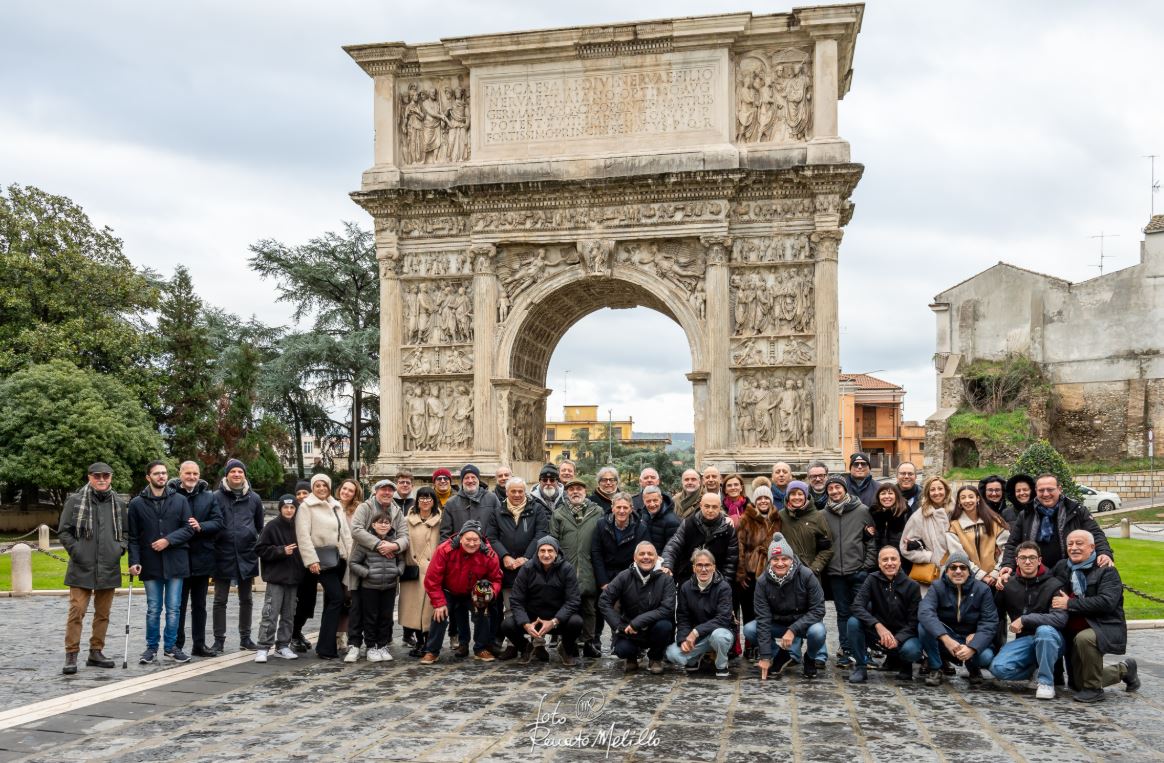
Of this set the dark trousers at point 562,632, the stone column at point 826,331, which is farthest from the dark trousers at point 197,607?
the stone column at point 826,331

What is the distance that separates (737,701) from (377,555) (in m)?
3.75

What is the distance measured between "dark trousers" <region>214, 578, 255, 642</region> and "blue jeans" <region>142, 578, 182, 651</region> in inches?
17.4

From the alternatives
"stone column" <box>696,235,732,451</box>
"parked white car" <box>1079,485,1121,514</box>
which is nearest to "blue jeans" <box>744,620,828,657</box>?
"stone column" <box>696,235,732,451</box>

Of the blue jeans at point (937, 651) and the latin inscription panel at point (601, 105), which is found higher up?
the latin inscription panel at point (601, 105)

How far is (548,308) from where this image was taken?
2005cm

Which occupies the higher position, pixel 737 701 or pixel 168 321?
pixel 168 321

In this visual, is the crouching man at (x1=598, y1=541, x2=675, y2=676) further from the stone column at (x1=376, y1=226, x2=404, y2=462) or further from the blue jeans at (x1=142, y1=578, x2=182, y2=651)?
the stone column at (x1=376, y1=226, x2=404, y2=462)

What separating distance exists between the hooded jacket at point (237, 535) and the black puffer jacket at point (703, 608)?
13.4ft

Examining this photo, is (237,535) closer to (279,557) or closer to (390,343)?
(279,557)

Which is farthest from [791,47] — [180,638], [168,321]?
[168,321]

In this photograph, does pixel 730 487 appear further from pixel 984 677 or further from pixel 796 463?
pixel 796 463

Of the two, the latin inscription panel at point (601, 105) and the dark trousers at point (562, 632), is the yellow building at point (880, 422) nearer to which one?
the latin inscription panel at point (601, 105)

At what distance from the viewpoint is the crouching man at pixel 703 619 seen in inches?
355
